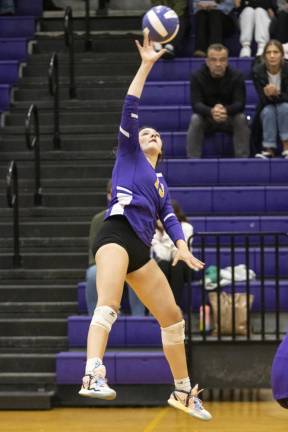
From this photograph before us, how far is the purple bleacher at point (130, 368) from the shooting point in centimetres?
1093

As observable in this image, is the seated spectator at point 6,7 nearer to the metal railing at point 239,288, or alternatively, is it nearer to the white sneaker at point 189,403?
the metal railing at point 239,288

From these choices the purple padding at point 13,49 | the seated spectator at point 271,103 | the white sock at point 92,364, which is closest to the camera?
the white sock at point 92,364

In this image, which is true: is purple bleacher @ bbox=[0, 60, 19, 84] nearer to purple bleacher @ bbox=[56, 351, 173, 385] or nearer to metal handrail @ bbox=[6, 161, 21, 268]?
metal handrail @ bbox=[6, 161, 21, 268]

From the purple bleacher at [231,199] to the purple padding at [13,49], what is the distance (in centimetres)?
385

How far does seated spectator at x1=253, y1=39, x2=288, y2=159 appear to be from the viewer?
1309 centimetres

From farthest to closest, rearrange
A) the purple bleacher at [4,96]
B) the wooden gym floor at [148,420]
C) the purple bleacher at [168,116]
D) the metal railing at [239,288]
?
the purple bleacher at [4,96], the purple bleacher at [168,116], the metal railing at [239,288], the wooden gym floor at [148,420]

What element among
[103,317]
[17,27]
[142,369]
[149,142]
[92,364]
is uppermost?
[17,27]

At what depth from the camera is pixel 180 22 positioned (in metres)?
14.7

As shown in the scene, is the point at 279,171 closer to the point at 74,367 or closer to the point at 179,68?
the point at 179,68

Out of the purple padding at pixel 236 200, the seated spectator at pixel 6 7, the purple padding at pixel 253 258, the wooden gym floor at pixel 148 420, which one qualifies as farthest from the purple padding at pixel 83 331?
the seated spectator at pixel 6 7

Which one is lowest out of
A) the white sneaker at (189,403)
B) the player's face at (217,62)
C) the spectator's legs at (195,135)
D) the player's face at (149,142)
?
the white sneaker at (189,403)

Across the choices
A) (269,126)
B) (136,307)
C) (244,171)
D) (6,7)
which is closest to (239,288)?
(136,307)

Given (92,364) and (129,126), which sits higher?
(129,126)

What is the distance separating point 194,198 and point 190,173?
0.40 metres
